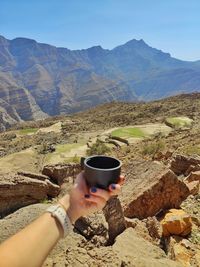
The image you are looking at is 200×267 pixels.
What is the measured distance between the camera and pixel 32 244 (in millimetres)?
2375

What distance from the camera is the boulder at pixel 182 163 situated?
1320cm

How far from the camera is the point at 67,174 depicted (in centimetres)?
1052

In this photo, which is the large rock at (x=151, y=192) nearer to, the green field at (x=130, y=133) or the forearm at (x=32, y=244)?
the forearm at (x=32, y=244)

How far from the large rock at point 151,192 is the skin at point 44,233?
17.8 feet

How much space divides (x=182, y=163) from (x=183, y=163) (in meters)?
0.04

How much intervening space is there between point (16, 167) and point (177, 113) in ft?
103

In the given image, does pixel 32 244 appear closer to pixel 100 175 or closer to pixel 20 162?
pixel 100 175

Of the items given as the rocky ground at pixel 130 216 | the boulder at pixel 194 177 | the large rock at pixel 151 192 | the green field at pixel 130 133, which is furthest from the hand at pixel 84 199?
the green field at pixel 130 133

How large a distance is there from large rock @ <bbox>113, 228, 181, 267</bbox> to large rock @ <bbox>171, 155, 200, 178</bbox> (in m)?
7.17

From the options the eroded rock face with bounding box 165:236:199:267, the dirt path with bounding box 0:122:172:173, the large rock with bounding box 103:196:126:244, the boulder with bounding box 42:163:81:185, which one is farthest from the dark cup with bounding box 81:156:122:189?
the dirt path with bounding box 0:122:172:173

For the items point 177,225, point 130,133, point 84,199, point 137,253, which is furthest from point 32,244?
point 130,133

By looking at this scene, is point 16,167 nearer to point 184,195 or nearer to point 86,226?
point 184,195

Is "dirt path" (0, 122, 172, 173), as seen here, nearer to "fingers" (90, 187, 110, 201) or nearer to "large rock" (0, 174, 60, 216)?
"large rock" (0, 174, 60, 216)

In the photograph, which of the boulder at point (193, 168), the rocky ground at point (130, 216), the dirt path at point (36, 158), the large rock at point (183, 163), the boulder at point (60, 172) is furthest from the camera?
the dirt path at point (36, 158)
